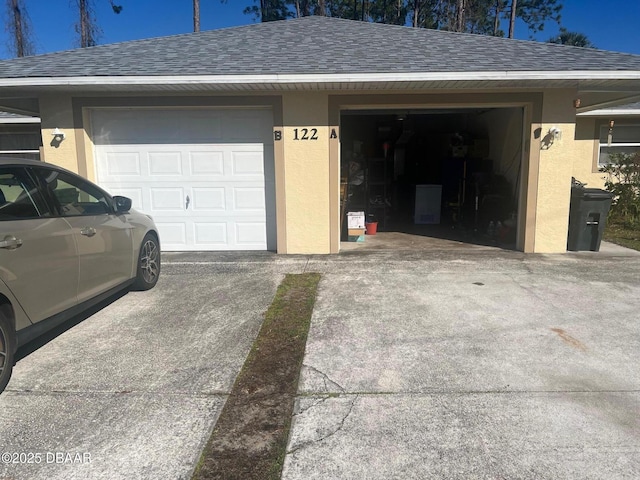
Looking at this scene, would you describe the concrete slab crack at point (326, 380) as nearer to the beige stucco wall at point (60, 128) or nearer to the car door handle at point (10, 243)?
the car door handle at point (10, 243)

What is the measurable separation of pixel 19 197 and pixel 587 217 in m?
8.43

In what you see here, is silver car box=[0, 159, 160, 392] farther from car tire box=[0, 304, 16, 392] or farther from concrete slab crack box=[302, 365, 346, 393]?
concrete slab crack box=[302, 365, 346, 393]

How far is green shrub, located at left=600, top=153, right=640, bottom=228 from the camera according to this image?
11.4 metres

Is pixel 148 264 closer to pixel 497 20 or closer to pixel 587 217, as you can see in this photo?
pixel 587 217

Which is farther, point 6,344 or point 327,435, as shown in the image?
point 6,344

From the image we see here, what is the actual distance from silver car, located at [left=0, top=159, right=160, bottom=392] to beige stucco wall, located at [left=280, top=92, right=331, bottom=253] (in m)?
3.28

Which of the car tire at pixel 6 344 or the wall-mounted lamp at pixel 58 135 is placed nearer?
the car tire at pixel 6 344

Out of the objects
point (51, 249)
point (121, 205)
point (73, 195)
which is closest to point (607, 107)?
point (121, 205)

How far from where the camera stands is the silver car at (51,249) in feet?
11.1

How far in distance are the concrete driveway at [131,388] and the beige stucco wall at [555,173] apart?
5201mm

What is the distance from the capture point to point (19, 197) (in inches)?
145

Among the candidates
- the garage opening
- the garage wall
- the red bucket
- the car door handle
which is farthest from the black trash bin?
the car door handle

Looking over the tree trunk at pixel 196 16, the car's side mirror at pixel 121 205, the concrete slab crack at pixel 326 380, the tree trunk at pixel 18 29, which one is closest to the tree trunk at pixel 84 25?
the tree trunk at pixel 18 29

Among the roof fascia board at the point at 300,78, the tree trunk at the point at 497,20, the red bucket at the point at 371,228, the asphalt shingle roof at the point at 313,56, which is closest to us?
the roof fascia board at the point at 300,78
